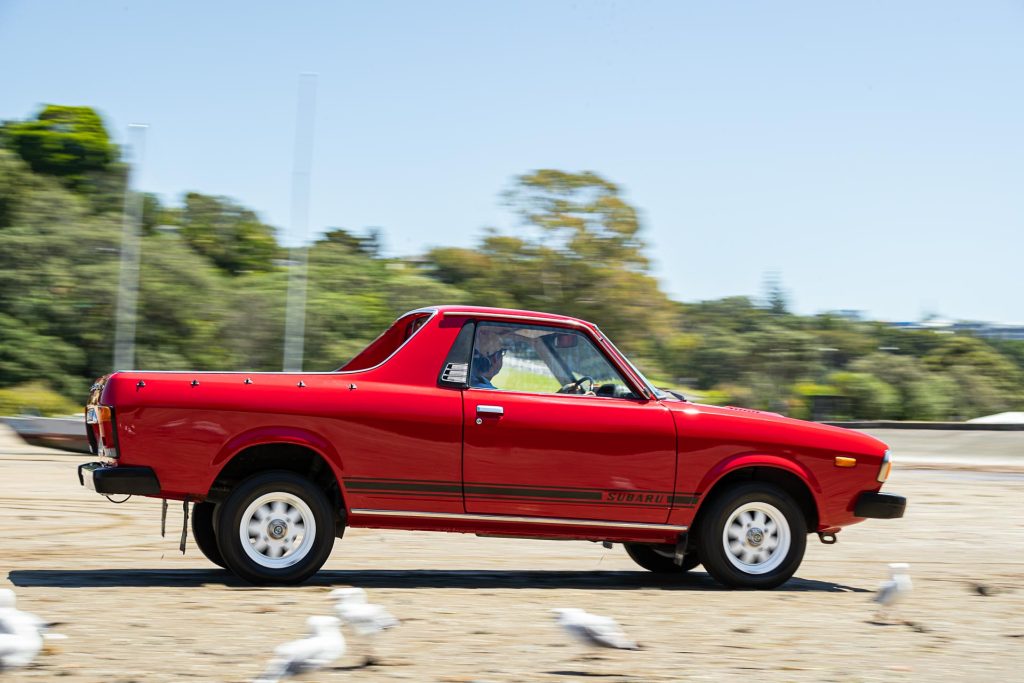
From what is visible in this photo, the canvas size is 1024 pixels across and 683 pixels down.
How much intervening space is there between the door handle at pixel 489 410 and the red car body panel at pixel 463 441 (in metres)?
0.03

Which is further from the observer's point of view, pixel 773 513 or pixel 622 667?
pixel 773 513

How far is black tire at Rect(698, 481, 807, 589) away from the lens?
26.0ft

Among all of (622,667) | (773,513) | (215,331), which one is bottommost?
(622,667)

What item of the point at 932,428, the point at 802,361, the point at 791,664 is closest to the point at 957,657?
the point at 791,664

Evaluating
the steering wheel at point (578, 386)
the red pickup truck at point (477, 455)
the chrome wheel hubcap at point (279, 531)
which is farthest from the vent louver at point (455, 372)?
the chrome wheel hubcap at point (279, 531)

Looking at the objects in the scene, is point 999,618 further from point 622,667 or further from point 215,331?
point 215,331

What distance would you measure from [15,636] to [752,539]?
4885 mm

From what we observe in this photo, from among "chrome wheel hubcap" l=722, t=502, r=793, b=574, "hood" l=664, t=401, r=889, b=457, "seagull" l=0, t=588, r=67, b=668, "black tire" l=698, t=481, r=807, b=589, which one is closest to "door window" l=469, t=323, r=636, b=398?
"hood" l=664, t=401, r=889, b=457

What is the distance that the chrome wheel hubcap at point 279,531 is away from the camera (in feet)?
23.7

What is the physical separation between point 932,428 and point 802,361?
111ft

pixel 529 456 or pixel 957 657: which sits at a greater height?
pixel 529 456

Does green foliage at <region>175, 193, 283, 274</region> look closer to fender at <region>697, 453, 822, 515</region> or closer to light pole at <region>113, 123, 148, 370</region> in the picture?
light pole at <region>113, 123, 148, 370</region>

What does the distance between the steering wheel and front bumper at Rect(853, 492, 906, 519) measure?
2012mm

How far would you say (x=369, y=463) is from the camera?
24.2 ft
